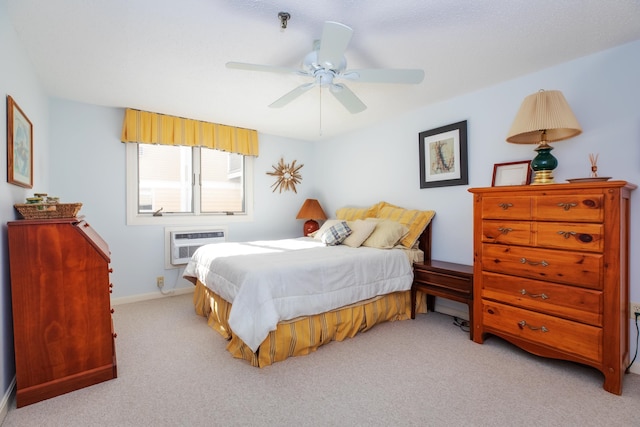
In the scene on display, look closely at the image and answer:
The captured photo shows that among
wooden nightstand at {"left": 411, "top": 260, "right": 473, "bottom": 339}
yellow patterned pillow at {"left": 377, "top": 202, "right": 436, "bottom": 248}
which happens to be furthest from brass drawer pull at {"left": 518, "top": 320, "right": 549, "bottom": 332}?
yellow patterned pillow at {"left": 377, "top": 202, "right": 436, "bottom": 248}

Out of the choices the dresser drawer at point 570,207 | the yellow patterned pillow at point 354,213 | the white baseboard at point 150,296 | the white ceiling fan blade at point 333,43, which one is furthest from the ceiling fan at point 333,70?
the white baseboard at point 150,296

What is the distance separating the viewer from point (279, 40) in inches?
79.7

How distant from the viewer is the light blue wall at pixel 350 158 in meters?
2.05

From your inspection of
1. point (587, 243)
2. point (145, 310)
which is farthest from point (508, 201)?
point (145, 310)

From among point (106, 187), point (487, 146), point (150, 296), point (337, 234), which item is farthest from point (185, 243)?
point (487, 146)

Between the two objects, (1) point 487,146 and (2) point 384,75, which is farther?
(1) point 487,146

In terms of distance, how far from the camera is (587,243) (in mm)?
1841

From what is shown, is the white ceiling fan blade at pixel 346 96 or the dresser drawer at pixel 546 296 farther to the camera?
the white ceiling fan blade at pixel 346 96

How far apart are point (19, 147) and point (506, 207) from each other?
3.37m

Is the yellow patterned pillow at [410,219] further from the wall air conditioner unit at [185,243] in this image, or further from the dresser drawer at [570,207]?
the wall air conditioner unit at [185,243]

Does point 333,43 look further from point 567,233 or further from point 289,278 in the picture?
point 567,233

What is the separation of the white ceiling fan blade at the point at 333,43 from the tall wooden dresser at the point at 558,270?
1.47 meters

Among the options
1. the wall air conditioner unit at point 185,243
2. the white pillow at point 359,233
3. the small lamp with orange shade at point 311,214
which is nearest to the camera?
the white pillow at point 359,233

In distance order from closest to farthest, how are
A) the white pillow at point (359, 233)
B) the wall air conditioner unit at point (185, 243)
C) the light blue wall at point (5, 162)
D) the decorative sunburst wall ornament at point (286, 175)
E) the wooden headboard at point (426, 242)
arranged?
1. the light blue wall at point (5, 162)
2. the white pillow at point (359, 233)
3. the wooden headboard at point (426, 242)
4. the wall air conditioner unit at point (185, 243)
5. the decorative sunburst wall ornament at point (286, 175)
